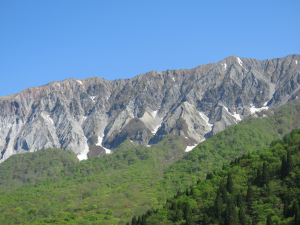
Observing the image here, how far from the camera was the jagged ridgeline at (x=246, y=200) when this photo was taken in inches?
2650

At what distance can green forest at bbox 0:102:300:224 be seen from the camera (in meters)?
73.0

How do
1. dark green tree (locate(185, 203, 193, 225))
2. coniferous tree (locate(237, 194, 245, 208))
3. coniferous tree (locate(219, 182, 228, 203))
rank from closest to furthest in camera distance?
coniferous tree (locate(237, 194, 245, 208))
dark green tree (locate(185, 203, 193, 225))
coniferous tree (locate(219, 182, 228, 203))

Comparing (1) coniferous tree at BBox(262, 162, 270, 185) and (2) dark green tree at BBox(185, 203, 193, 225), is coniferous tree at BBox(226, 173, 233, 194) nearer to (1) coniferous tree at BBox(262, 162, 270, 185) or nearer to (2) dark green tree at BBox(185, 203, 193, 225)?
(1) coniferous tree at BBox(262, 162, 270, 185)

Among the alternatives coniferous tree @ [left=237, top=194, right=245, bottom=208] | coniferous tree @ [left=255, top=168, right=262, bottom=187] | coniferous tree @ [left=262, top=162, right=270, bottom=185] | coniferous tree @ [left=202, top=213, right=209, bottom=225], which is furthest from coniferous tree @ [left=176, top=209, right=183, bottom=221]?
coniferous tree @ [left=262, top=162, right=270, bottom=185]

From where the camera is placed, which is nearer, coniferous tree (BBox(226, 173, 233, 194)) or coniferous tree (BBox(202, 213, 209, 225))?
coniferous tree (BBox(202, 213, 209, 225))

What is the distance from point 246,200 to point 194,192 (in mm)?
20427

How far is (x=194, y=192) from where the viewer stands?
310 ft

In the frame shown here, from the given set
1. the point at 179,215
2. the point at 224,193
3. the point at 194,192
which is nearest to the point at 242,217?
the point at 224,193

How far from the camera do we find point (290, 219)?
61.8 m

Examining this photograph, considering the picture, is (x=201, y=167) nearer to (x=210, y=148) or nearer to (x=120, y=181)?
(x=210, y=148)

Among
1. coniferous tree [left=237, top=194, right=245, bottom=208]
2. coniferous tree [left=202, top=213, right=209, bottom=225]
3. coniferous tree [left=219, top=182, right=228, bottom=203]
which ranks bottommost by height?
coniferous tree [left=202, top=213, right=209, bottom=225]

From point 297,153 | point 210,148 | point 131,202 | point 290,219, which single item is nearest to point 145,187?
point 131,202

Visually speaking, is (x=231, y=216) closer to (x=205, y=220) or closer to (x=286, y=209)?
(x=205, y=220)

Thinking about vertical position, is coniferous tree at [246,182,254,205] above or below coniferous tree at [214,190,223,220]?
above
